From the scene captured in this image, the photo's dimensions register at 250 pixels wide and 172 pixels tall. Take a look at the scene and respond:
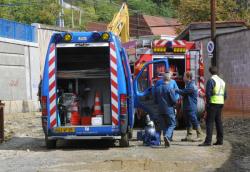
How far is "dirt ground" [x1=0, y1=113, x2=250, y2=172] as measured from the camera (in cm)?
1086

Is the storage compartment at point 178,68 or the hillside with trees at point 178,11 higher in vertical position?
the hillside with trees at point 178,11

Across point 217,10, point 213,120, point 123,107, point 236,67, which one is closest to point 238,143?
point 213,120

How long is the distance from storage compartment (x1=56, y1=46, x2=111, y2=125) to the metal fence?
50.6ft

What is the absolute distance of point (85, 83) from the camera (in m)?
14.8

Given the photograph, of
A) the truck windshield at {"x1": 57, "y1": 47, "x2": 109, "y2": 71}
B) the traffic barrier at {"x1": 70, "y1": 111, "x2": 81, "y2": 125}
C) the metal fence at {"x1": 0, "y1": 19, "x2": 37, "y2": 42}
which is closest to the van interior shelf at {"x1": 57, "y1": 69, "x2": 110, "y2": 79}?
the truck windshield at {"x1": 57, "y1": 47, "x2": 109, "y2": 71}

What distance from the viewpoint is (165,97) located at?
13.9 m

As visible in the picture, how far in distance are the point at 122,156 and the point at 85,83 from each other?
3220 millimetres

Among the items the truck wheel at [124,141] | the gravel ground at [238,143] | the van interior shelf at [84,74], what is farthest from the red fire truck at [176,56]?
the truck wheel at [124,141]

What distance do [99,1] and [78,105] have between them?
263 ft

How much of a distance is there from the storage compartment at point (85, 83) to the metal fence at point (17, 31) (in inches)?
607

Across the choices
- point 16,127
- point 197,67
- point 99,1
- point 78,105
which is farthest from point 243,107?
point 99,1

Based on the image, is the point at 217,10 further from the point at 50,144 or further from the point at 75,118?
the point at 50,144

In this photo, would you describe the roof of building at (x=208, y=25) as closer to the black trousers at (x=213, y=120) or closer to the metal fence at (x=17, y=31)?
the metal fence at (x=17, y=31)

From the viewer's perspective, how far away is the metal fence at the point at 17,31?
96.2 ft
